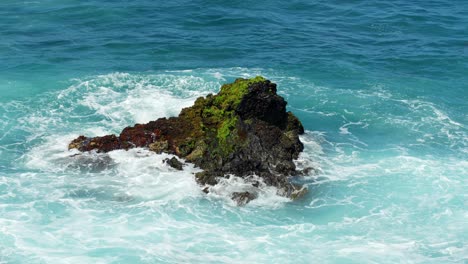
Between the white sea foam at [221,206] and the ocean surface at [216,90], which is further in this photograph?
the ocean surface at [216,90]

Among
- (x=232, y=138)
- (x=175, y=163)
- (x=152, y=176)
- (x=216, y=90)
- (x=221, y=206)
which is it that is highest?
(x=216, y=90)

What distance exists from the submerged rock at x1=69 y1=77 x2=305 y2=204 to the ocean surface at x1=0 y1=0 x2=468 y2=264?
2.99ft

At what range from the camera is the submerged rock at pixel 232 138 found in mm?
36594

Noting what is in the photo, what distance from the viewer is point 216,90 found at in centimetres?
5075

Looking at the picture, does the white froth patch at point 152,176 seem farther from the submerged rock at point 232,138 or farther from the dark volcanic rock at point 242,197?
the dark volcanic rock at point 242,197

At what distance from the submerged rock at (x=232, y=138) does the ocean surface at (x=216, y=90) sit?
910 mm

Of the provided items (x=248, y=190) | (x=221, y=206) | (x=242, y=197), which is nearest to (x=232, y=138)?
(x=248, y=190)

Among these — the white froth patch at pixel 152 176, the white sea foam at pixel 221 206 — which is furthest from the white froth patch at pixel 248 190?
the white froth patch at pixel 152 176

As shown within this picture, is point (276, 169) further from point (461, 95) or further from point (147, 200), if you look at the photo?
point (461, 95)

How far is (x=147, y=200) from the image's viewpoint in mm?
35062

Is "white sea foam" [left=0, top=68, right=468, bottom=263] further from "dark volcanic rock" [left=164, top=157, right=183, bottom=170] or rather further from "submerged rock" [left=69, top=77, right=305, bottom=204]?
"submerged rock" [left=69, top=77, right=305, bottom=204]

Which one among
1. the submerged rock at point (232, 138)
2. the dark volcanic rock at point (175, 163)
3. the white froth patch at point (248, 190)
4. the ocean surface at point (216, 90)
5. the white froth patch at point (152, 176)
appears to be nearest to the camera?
the ocean surface at point (216, 90)

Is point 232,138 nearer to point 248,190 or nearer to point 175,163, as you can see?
point 175,163

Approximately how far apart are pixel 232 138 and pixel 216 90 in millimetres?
13509
